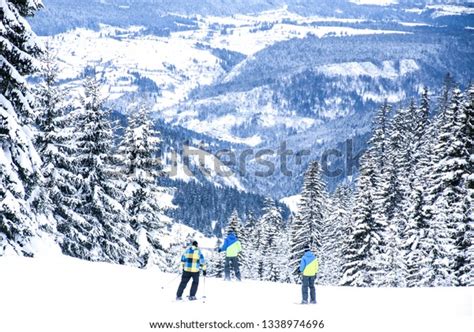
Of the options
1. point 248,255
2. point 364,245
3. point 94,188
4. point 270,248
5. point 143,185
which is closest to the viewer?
point 94,188

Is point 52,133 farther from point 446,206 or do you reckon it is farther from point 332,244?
point 332,244

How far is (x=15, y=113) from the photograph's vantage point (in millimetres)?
17047

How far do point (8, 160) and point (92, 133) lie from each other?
1005cm

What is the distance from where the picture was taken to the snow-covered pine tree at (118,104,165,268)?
28.4m

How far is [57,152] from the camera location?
24.4 m

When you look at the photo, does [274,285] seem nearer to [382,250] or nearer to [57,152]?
[57,152]

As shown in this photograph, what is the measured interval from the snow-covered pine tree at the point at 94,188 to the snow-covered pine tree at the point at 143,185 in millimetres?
1028

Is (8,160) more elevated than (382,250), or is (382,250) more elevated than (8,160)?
(8,160)

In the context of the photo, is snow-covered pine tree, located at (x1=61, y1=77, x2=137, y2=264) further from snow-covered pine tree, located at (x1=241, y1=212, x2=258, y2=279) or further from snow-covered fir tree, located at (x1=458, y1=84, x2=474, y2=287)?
snow-covered pine tree, located at (x1=241, y1=212, x2=258, y2=279)

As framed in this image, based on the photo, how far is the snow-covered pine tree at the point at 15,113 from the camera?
1653cm

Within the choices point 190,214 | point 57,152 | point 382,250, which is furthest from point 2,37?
point 190,214

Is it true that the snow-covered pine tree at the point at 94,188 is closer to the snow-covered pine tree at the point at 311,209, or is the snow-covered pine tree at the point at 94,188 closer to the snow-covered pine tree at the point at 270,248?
the snow-covered pine tree at the point at 311,209

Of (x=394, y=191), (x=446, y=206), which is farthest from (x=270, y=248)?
(x=446, y=206)

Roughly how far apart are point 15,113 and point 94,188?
993 cm
